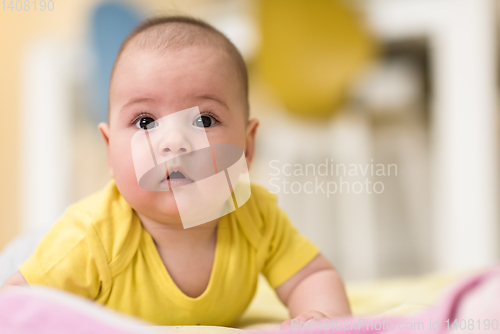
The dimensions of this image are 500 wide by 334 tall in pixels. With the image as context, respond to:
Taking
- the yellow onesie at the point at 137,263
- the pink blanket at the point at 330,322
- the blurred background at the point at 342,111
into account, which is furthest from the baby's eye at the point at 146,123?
the blurred background at the point at 342,111

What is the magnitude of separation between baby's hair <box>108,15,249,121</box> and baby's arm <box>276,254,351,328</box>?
0.24 metres

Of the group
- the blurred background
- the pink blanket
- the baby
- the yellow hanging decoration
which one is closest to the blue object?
the blurred background

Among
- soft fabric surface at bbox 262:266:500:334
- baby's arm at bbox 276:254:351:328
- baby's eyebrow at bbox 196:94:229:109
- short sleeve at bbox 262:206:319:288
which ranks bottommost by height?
baby's arm at bbox 276:254:351:328

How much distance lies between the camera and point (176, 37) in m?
0.54

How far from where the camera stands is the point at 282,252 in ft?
2.18

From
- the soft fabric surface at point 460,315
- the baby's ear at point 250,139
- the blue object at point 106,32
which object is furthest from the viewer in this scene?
the blue object at point 106,32

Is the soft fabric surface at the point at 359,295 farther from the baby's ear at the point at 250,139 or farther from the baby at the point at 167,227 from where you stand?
the baby's ear at the point at 250,139

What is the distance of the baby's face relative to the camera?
508mm

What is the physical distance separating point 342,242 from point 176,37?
3.89 feet

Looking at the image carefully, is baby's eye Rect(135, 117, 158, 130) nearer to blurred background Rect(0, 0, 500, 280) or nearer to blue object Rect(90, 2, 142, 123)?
blurred background Rect(0, 0, 500, 280)

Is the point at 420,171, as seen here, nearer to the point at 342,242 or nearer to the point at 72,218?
the point at 342,242

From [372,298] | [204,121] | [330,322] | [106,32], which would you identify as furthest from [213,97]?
[106,32]

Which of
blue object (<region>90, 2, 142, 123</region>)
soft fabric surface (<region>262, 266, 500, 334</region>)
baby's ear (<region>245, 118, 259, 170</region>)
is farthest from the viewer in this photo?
blue object (<region>90, 2, 142, 123</region>)

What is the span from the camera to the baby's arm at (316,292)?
584 millimetres
